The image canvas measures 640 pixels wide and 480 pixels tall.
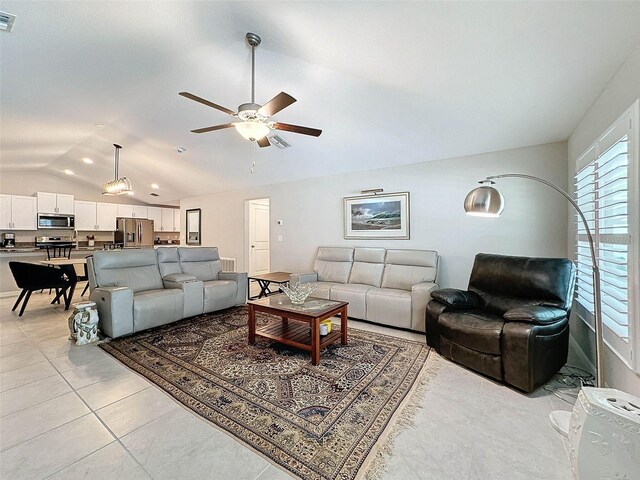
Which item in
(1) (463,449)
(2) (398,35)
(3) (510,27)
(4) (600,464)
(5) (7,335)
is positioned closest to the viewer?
(4) (600,464)

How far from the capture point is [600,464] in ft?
3.56

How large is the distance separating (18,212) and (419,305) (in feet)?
26.7

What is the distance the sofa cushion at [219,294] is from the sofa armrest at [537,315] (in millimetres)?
3638

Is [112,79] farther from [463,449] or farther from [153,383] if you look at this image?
[463,449]

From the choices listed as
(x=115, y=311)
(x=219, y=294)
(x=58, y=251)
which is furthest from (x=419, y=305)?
(x=58, y=251)

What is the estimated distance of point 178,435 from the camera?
66.2 inches

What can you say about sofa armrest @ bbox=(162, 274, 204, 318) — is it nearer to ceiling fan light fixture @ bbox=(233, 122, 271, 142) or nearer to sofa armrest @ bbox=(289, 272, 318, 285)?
sofa armrest @ bbox=(289, 272, 318, 285)

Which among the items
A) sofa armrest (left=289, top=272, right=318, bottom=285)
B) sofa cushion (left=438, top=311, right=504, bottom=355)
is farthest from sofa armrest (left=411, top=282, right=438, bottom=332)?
sofa armrest (left=289, top=272, right=318, bottom=285)

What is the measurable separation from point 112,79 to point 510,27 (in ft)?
12.1

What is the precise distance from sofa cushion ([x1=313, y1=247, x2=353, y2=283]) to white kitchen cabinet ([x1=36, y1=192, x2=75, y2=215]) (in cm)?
629

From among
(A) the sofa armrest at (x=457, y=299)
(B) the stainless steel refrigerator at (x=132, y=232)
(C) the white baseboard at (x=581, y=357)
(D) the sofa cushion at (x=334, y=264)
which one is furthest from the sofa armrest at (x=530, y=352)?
(B) the stainless steel refrigerator at (x=132, y=232)

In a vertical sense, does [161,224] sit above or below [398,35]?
below

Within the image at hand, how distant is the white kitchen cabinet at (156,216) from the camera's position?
8.16m

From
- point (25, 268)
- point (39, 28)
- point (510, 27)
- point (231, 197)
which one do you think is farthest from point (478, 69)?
point (25, 268)
